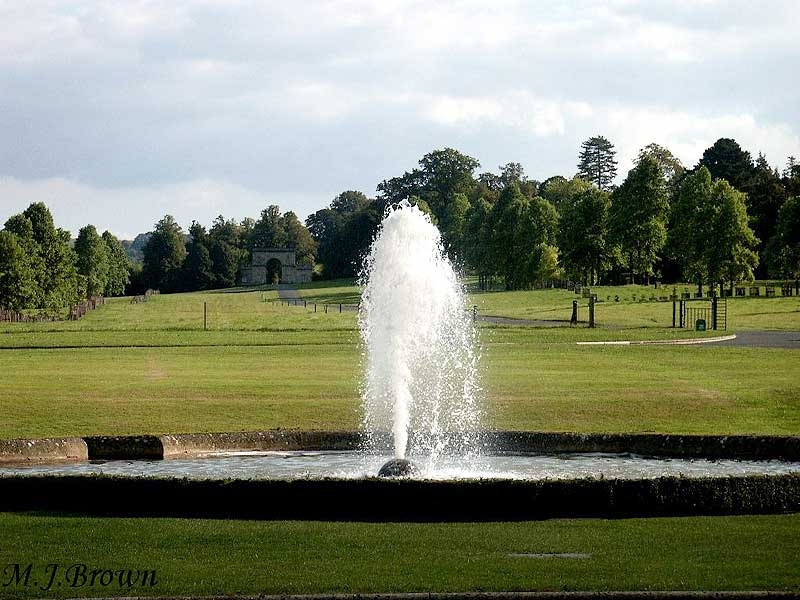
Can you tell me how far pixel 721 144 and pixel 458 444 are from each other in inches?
5146

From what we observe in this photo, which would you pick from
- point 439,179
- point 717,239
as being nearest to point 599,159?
point 439,179

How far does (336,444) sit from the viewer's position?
1967cm

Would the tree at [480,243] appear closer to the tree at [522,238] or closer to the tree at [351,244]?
the tree at [522,238]

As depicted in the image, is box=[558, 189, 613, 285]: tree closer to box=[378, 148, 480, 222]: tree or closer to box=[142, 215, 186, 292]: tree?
box=[378, 148, 480, 222]: tree

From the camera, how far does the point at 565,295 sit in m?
104

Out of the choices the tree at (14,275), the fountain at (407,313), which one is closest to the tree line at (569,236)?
the tree at (14,275)

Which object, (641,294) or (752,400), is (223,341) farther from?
(641,294)

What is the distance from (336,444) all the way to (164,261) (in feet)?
572

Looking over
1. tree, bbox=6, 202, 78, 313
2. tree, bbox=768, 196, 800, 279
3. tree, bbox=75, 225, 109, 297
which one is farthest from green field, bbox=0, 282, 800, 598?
tree, bbox=75, 225, 109, 297

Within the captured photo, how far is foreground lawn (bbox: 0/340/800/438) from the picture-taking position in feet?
81.0

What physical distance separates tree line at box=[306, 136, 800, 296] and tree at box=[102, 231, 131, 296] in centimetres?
4448

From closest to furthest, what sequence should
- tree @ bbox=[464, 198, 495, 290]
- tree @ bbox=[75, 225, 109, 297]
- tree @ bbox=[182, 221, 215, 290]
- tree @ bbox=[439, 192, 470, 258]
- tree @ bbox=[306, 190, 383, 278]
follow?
1. tree @ bbox=[464, 198, 495, 290]
2. tree @ bbox=[75, 225, 109, 297]
3. tree @ bbox=[439, 192, 470, 258]
4. tree @ bbox=[306, 190, 383, 278]
5. tree @ bbox=[182, 221, 215, 290]

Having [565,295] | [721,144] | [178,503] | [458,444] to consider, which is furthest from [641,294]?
[178,503]

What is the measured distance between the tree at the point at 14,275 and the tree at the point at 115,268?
3000 inches
